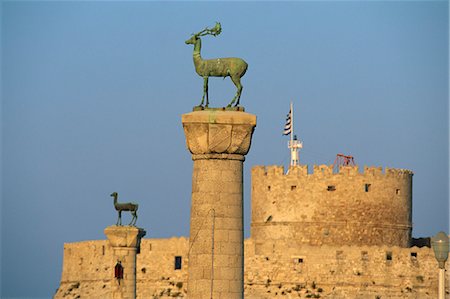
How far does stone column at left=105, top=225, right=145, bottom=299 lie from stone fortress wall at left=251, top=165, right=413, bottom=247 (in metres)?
27.1

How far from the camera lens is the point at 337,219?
68.4 metres

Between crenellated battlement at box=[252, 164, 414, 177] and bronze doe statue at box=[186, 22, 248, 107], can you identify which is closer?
bronze doe statue at box=[186, 22, 248, 107]

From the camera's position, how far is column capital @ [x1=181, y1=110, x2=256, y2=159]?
25.1 meters

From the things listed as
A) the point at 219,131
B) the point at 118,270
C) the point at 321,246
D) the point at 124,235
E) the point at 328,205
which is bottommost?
the point at 118,270

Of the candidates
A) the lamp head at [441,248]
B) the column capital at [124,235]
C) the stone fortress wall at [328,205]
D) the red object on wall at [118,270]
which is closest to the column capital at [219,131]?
the lamp head at [441,248]

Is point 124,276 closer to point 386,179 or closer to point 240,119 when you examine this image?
point 240,119

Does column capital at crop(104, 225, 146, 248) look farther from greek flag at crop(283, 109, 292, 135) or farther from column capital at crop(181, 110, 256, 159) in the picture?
greek flag at crop(283, 109, 292, 135)

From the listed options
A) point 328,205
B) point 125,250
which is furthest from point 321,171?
point 125,250

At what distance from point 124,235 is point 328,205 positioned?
2831 cm

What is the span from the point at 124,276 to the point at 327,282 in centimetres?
2610

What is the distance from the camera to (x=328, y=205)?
68.2 m

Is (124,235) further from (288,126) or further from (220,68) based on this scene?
(288,126)

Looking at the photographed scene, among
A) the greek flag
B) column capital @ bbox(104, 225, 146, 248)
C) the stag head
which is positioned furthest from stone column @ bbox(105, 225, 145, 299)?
the greek flag

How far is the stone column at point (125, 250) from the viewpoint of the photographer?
134ft
